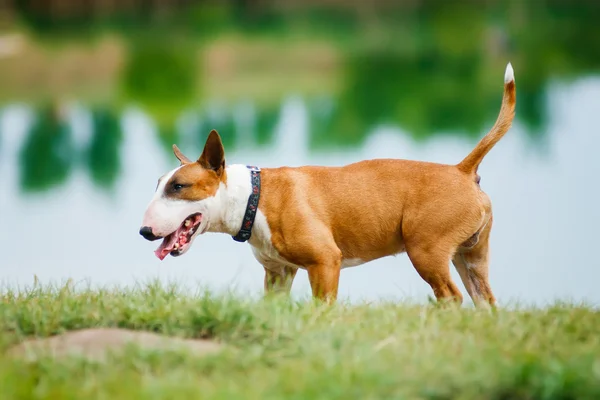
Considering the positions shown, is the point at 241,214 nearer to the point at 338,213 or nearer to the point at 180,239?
the point at 180,239

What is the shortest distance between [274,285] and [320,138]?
14.3 metres

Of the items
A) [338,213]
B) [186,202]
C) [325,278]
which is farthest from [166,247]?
[338,213]

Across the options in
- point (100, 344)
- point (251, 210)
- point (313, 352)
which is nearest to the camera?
point (313, 352)

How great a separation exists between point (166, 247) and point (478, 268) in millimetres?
2430

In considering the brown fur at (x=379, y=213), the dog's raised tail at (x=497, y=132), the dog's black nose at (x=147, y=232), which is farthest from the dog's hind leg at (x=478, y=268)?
the dog's black nose at (x=147, y=232)

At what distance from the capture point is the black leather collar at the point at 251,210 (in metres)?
6.84

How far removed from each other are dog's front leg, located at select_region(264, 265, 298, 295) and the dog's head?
74 cm

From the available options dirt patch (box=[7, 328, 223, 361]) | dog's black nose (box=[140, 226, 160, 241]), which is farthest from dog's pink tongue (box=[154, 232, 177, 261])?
dirt patch (box=[7, 328, 223, 361])

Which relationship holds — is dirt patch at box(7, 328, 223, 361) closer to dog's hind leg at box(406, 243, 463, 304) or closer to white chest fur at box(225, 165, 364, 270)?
white chest fur at box(225, 165, 364, 270)

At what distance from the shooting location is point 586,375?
447 centimetres

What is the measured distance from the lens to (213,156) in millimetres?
6715

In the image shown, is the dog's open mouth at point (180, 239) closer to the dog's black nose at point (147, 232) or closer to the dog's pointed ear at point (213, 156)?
the dog's black nose at point (147, 232)

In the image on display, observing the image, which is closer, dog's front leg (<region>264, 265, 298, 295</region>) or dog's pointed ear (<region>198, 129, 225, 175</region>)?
dog's pointed ear (<region>198, 129, 225, 175</region>)

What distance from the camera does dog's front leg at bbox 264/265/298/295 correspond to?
7.24 meters
